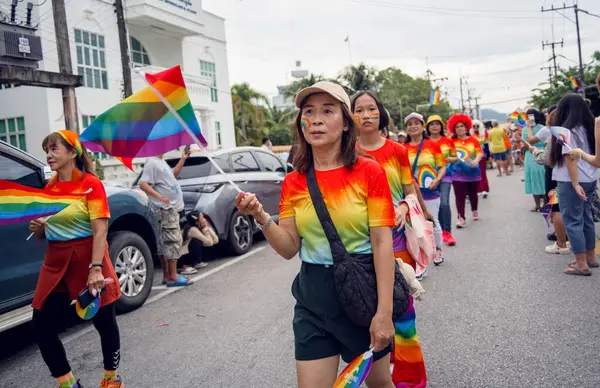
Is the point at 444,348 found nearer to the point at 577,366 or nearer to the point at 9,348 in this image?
the point at 577,366

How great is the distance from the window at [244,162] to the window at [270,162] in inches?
11.2

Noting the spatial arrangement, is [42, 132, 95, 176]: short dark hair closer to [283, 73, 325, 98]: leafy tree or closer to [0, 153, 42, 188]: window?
[0, 153, 42, 188]: window

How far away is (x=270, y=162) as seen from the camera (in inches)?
385

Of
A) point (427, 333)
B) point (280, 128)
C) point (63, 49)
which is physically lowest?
point (427, 333)

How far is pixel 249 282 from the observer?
21.7 ft

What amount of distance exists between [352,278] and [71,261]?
214 centimetres

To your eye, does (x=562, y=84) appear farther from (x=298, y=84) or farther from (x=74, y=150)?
(x=74, y=150)

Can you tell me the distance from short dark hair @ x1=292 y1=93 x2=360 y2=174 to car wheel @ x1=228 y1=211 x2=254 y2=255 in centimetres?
565

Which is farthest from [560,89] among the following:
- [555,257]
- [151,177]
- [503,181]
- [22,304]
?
[22,304]

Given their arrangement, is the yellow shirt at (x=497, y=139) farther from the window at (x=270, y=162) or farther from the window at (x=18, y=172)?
the window at (x=18, y=172)

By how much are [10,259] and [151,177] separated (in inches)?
94.0

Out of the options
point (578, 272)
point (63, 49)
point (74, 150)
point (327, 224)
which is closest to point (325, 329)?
point (327, 224)

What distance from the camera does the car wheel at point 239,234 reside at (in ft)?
26.9

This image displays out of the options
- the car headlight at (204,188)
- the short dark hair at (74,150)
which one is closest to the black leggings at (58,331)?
the short dark hair at (74,150)
